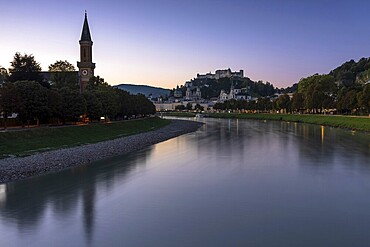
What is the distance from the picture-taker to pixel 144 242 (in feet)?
39.7

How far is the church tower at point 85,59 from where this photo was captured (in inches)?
3415

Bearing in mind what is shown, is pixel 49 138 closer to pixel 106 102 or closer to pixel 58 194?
pixel 58 194

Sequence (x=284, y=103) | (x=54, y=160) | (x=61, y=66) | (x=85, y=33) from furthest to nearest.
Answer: (x=284, y=103) < (x=85, y=33) < (x=61, y=66) < (x=54, y=160)

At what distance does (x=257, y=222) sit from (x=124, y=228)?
4.48m

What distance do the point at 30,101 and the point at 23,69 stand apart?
1705 cm

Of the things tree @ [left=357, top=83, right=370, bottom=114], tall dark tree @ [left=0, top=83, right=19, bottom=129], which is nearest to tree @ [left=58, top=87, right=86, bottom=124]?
tall dark tree @ [left=0, top=83, right=19, bottom=129]

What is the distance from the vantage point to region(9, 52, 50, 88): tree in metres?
53.8

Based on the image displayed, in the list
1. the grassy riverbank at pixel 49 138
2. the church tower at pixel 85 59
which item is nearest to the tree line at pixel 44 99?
the grassy riverbank at pixel 49 138

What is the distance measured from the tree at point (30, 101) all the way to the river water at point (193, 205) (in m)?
16.5

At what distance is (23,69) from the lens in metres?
54.9

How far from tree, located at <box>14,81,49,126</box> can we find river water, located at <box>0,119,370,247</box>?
650 inches

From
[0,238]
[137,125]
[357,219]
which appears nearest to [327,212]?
[357,219]

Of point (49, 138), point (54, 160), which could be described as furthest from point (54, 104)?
point (54, 160)

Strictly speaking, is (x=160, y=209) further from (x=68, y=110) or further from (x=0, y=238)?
(x=68, y=110)
